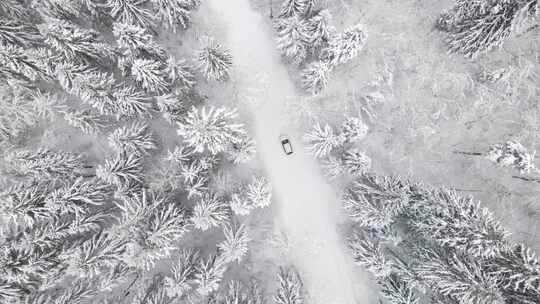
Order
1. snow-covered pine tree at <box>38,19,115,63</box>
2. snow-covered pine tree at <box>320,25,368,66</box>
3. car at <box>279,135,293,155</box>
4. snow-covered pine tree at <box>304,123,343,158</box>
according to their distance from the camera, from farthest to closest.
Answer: car at <box>279,135,293,155</box>
snow-covered pine tree at <box>304,123,343,158</box>
snow-covered pine tree at <box>320,25,368,66</box>
snow-covered pine tree at <box>38,19,115,63</box>

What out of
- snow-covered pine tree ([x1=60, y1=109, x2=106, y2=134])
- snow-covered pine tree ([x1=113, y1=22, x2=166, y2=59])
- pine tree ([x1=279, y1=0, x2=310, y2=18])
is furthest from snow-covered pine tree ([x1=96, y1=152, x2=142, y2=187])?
pine tree ([x1=279, y1=0, x2=310, y2=18])

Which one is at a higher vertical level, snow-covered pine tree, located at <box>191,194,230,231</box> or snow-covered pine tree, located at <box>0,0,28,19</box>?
snow-covered pine tree, located at <box>0,0,28,19</box>

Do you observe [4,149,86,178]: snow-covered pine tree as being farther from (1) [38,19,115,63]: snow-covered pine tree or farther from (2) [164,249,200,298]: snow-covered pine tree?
(2) [164,249,200,298]: snow-covered pine tree

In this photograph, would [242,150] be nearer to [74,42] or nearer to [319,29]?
[319,29]

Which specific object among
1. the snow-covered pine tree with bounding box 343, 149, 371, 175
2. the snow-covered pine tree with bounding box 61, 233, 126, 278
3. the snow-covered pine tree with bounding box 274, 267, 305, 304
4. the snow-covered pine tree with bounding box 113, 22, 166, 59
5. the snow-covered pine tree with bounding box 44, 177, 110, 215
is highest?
the snow-covered pine tree with bounding box 113, 22, 166, 59

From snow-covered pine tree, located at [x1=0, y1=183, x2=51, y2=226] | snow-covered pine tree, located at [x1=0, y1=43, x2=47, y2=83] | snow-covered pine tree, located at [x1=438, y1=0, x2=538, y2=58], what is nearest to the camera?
snow-covered pine tree, located at [x1=0, y1=43, x2=47, y2=83]

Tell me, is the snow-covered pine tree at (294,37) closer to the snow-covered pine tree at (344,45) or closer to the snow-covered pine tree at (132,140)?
the snow-covered pine tree at (344,45)

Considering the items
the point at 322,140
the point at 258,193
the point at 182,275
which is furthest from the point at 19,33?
the point at 322,140
